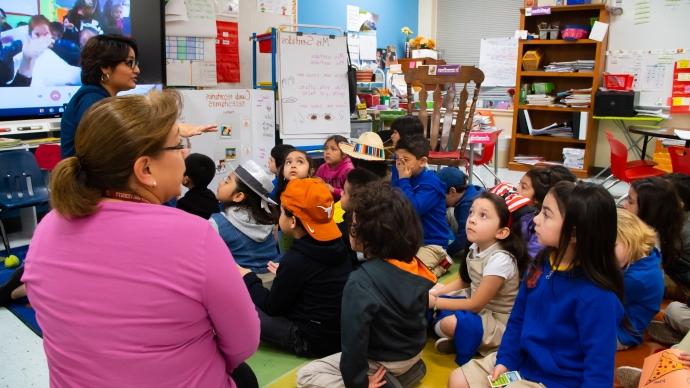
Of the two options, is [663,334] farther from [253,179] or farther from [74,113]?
[74,113]

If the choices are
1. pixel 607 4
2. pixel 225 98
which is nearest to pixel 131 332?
pixel 225 98

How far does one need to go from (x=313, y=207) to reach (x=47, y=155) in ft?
7.54

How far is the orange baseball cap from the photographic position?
200 centimetres

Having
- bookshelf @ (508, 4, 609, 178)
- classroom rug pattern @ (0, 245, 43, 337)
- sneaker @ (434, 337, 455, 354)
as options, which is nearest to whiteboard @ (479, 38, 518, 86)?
bookshelf @ (508, 4, 609, 178)

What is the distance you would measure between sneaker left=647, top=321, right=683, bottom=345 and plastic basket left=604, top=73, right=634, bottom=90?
14.3 feet

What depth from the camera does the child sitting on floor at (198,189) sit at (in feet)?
9.00

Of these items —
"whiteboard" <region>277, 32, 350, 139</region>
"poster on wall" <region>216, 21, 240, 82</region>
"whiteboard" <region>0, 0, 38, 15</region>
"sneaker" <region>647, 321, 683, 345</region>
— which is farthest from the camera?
"poster on wall" <region>216, 21, 240, 82</region>

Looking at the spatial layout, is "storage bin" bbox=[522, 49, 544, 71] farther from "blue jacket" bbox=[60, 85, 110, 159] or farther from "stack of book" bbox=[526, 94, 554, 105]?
"blue jacket" bbox=[60, 85, 110, 159]

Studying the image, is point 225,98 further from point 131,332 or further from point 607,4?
point 607,4

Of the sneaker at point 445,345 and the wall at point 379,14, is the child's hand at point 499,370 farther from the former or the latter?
the wall at point 379,14

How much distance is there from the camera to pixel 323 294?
2084 mm

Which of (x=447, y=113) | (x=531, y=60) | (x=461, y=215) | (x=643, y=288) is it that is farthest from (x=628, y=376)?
(x=531, y=60)

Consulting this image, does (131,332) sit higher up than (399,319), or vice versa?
(131,332)

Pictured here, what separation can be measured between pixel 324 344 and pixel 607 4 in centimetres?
Result: 574
